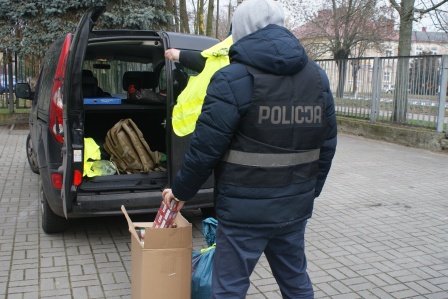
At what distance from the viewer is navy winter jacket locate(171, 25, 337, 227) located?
230 cm

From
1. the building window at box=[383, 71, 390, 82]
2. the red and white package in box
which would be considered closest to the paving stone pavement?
the red and white package in box

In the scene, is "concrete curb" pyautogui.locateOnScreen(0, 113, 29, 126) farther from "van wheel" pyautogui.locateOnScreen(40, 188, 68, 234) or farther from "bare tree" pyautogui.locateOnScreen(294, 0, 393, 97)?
"bare tree" pyautogui.locateOnScreen(294, 0, 393, 97)

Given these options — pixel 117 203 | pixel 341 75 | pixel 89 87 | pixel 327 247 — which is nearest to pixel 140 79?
pixel 89 87

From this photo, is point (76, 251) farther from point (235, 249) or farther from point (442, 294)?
point (442, 294)

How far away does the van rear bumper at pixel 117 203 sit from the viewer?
4.22 m

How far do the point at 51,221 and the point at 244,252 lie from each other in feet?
9.27

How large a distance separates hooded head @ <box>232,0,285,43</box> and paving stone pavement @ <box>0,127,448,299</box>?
2.03m

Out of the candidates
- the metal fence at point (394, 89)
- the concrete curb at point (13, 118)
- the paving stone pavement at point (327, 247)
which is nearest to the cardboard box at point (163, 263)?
the paving stone pavement at point (327, 247)

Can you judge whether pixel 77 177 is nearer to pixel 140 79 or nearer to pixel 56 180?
pixel 56 180

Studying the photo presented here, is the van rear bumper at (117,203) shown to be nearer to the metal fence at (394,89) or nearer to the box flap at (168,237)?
the box flap at (168,237)

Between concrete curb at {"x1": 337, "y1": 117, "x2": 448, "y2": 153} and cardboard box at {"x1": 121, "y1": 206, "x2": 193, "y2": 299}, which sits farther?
concrete curb at {"x1": 337, "y1": 117, "x2": 448, "y2": 153}

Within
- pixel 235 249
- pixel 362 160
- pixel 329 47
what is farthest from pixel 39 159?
pixel 329 47

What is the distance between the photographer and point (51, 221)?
4.71 metres

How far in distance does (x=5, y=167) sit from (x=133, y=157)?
13.4 ft
